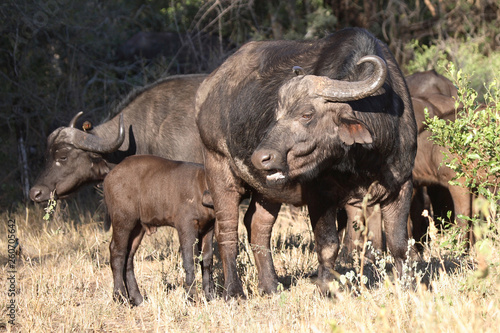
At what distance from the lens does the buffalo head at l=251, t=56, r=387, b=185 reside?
512 cm

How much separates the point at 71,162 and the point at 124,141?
73 centimetres

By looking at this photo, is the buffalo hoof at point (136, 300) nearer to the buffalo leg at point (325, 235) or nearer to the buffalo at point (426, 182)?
the buffalo leg at point (325, 235)

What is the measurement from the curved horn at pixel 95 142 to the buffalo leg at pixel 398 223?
3.84m

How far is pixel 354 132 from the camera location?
516 centimetres

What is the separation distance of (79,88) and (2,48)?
4.99ft

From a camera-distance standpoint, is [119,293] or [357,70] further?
[119,293]

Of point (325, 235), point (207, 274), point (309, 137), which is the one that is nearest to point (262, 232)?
point (207, 274)

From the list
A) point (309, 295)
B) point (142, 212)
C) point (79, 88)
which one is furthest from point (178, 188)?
point (79, 88)

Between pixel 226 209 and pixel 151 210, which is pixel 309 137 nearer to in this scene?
pixel 226 209

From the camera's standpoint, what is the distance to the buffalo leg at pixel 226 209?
261 inches

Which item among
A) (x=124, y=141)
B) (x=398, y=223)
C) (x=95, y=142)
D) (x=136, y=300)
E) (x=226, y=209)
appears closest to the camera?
(x=398, y=223)

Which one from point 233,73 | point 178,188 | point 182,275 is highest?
point 233,73

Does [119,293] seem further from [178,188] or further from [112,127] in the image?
[112,127]

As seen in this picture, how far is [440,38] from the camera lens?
14938 millimetres
